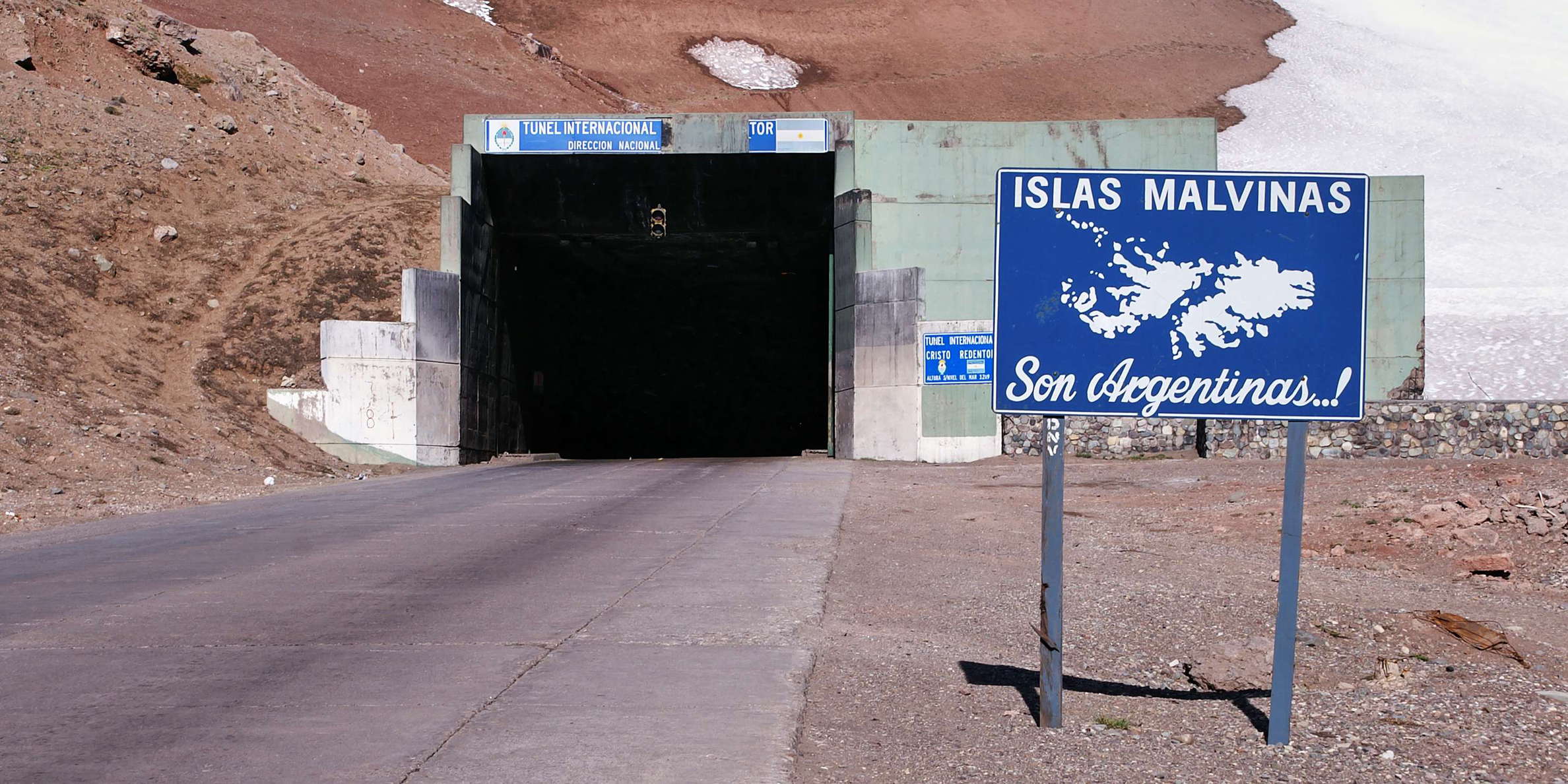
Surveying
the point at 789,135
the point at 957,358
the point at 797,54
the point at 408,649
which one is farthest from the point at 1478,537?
the point at 797,54

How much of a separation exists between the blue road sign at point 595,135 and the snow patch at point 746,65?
210 ft

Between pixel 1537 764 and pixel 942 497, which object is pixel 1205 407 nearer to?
pixel 1537 764

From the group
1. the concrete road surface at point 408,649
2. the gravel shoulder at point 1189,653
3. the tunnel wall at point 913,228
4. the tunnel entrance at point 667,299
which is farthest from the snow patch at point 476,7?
the gravel shoulder at point 1189,653

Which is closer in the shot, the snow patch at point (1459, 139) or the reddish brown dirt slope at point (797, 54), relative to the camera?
the snow patch at point (1459, 139)

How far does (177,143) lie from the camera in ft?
132

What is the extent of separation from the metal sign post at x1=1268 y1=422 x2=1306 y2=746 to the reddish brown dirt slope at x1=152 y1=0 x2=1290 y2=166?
6674 centimetres

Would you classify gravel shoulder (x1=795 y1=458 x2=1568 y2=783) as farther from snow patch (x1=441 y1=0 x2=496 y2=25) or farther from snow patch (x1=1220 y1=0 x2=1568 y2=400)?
snow patch (x1=441 y1=0 x2=496 y2=25)

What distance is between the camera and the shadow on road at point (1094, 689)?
721 centimetres

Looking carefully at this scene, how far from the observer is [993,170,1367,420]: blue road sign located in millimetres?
6531

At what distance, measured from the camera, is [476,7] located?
323 ft

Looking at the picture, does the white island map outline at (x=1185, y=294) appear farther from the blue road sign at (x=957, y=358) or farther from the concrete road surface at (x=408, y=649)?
the blue road sign at (x=957, y=358)

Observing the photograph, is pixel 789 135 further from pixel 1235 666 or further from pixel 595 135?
pixel 1235 666

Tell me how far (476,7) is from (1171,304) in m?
99.5

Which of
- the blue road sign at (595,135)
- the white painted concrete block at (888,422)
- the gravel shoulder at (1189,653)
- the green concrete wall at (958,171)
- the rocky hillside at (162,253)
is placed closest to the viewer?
the gravel shoulder at (1189,653)
